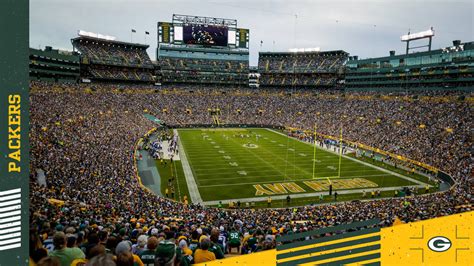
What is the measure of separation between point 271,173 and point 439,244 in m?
21.3

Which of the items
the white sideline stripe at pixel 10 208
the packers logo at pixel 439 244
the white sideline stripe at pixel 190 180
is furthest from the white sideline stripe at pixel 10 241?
the white sideline stripe at pixel 190 180

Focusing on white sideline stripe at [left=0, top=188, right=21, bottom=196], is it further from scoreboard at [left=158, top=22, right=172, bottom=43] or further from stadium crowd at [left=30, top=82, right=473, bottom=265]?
scoreboard at [left=158, top=22, right=172, bottom=43]

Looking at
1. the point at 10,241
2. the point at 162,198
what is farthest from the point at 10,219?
the point at 162,198

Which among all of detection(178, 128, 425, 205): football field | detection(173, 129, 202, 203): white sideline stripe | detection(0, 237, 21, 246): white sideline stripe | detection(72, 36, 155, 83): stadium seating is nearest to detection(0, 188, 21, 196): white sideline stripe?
detection(0, 237, 21, 246): white sideline stripe

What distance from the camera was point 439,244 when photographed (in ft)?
17.7

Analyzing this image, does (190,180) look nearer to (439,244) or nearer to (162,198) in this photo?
(162,198)

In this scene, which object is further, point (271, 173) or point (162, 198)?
point (271, 173)

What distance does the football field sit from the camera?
867 inches

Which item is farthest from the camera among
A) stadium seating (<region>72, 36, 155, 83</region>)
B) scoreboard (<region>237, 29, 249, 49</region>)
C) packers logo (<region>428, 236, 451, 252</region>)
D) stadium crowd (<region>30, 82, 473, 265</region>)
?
scoreboard (<region>237, 29, 249, 49</region>)

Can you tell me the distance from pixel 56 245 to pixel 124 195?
1298 centimetres

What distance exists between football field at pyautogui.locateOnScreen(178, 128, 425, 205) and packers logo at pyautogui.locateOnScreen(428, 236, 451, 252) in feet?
49.6

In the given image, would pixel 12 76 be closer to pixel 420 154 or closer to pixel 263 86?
pixel 420 154

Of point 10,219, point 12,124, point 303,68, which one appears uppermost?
point 303,68

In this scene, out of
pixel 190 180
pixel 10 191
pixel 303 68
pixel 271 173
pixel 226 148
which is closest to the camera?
pixel 10 191
